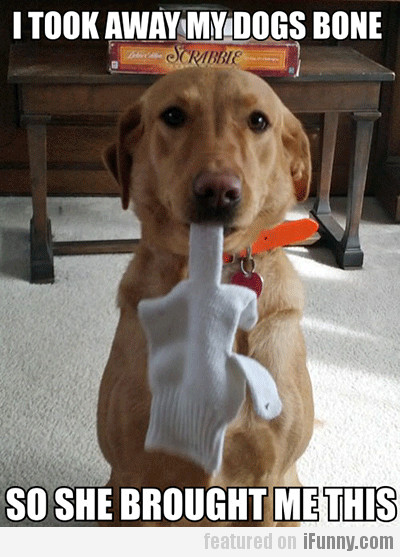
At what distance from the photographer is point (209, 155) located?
3.00 ft

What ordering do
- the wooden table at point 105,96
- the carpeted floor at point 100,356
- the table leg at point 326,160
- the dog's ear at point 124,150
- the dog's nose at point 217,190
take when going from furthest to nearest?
the table leg at point 326,160
the wooden table at point 105,96
the carpeted floor at point 100,356
the dog's ear at point 124,150
the dog's nose at point 217,190

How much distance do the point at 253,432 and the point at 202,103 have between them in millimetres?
435

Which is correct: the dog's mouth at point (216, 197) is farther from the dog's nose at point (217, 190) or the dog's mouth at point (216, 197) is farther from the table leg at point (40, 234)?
the table leg at point (40, 234)

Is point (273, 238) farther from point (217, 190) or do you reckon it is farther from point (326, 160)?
point (326, 160)

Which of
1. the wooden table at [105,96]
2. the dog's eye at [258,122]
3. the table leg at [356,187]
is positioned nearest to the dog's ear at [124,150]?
the dog's eye at [258,122]

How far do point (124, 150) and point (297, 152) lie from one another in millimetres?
259

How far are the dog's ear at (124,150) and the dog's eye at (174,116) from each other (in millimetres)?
97

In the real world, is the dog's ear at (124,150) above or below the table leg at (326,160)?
above

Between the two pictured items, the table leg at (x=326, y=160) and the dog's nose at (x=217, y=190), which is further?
the table leg at (x=326, y=160)

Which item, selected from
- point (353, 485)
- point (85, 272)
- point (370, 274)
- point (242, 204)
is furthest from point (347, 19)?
point (242, 204)

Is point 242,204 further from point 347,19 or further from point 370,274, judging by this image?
point 347,19

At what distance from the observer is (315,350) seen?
5.96 ft

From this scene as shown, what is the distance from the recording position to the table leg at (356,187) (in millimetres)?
2090

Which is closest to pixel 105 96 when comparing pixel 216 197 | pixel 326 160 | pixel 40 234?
pixel 40 234
